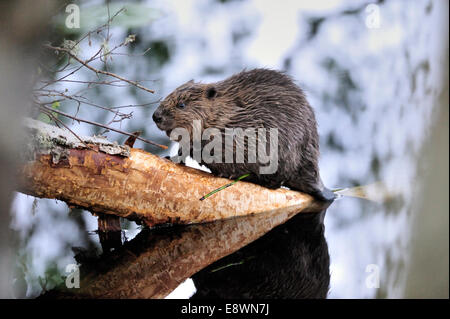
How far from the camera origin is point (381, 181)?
257 centimetres

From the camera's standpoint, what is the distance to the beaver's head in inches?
87.4

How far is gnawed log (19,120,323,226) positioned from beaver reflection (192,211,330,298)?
28 centimetres

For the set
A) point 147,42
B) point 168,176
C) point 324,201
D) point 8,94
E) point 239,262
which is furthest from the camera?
point 147,42

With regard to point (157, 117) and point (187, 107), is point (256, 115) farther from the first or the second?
point (157, 117)

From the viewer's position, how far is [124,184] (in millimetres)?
1965

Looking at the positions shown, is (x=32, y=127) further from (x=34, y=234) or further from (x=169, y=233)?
(x=169, y=233)

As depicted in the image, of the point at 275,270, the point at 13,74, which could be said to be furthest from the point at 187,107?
the point at 13,74

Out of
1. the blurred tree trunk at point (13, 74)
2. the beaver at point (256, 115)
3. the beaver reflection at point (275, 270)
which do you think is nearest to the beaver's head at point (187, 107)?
the beaver at point (256, 115)

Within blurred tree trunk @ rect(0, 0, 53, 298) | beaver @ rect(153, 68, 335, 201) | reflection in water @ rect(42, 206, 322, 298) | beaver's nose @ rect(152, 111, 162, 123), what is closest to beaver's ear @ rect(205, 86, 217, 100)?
beaver @ rect(153, 68, 335, 201)

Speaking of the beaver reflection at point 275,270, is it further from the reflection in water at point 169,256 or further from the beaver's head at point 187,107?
the beaver's head at point 187,107

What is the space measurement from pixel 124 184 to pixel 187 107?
51 centimetres
